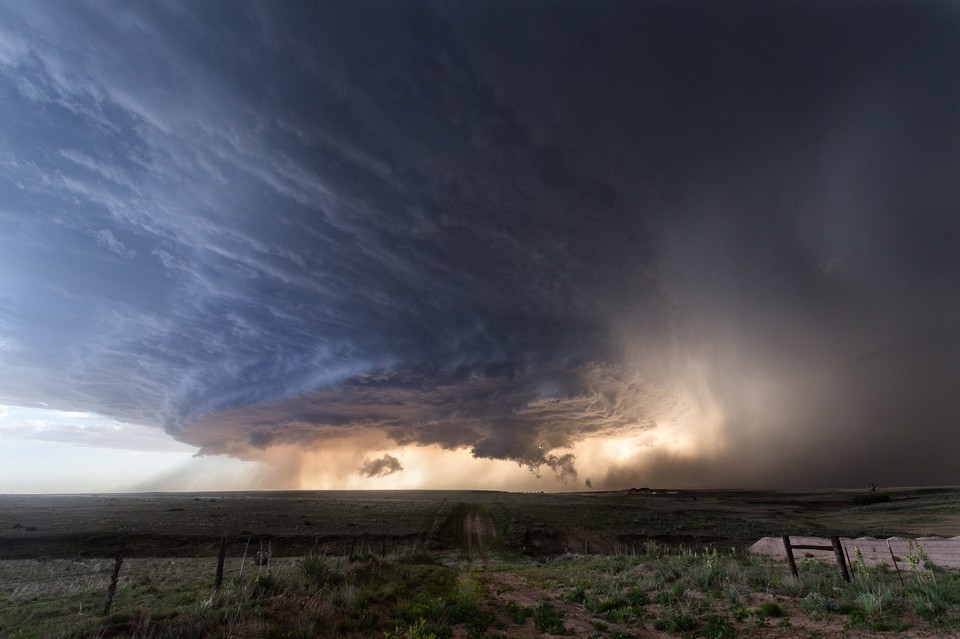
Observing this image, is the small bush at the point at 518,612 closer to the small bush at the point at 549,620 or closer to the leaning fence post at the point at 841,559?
the small bush at the point at 549,620

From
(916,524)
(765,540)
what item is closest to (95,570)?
(765,540)

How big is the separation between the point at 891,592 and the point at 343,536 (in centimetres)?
4627

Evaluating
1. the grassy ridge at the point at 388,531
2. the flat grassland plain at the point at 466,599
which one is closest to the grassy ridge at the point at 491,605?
the flat grassland plain at the point at 466,599

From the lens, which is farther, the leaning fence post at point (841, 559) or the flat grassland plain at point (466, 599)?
the leaning fence post at point (841, 559)

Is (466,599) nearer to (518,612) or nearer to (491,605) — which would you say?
(491,605)

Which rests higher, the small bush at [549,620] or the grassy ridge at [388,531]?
the small bush at [549,620]

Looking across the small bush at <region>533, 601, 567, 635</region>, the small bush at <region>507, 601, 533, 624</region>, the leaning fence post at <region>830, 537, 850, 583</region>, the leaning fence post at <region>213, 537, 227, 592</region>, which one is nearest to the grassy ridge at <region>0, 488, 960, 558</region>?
the leaning fence post at <region>213, 537, 227, 592</region>

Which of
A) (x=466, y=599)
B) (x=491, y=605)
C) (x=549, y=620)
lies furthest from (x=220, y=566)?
(x=549, y=620)

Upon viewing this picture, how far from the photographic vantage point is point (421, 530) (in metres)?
54.9

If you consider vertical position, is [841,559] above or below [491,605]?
above

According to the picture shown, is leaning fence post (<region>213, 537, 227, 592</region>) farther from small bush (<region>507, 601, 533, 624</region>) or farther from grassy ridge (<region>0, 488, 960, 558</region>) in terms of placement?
grassy ridge (<region>0, 488, 960, 558</region>)

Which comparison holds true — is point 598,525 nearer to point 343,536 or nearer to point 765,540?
point 765,540

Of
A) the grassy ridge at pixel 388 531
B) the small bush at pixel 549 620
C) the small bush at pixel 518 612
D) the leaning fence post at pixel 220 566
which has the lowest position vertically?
the grassy ridge at pixel 388 531

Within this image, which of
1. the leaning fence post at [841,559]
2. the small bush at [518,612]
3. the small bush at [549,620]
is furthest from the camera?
the leaning fence post at [841,559]
